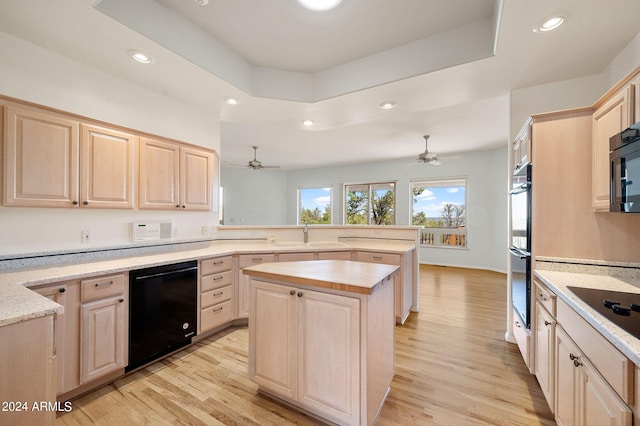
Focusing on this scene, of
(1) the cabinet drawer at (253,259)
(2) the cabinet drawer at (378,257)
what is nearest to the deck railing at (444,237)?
(2) the cabinet drawer at (378,257)

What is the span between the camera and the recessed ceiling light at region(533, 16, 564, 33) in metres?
1.71

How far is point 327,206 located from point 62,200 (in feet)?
22.2

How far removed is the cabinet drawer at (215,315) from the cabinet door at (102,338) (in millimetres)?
708

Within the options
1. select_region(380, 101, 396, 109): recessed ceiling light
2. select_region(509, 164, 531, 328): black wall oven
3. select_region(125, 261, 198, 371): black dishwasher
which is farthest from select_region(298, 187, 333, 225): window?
select_region(509, 164, 531, 328): black wall oven

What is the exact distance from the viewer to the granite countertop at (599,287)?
90cm

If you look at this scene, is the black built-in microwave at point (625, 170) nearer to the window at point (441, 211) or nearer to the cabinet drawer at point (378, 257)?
the cabinet drawer at point (378, 257)

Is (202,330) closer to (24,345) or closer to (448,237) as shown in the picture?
(24,345)

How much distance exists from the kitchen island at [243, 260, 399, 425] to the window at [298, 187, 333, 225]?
659cm

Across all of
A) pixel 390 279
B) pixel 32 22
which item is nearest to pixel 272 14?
pixel 32 22

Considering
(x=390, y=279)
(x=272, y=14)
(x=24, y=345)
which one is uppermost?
(x=272, y=14)

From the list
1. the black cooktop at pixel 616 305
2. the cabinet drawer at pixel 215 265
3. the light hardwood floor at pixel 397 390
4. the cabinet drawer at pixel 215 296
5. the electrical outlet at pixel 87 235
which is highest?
→ the electrical outlet at pixel 87 235

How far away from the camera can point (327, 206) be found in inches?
334

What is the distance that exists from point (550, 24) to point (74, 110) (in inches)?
144

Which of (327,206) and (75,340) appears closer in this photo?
(75,340)
